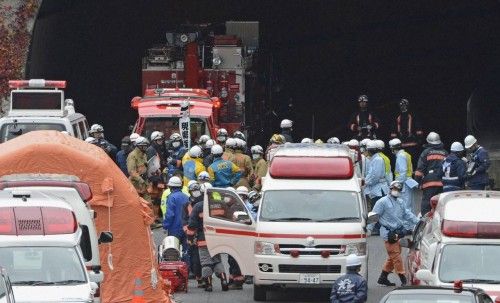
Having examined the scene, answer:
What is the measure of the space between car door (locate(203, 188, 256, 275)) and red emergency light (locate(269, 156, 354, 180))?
0.79 metres

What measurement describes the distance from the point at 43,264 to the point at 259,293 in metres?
6.40

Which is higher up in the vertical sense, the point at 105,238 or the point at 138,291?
the point at 105,238

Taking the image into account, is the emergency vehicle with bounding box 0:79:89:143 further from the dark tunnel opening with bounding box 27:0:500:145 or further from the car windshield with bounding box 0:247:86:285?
the dark tunnel opening with bounding box 27:0:500:145

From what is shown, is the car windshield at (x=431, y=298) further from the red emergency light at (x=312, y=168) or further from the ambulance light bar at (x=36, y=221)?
the red emergency light at (x=312, y=168)

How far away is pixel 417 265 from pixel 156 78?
18.0 metres

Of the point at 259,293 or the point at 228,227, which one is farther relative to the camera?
the point at 228,227

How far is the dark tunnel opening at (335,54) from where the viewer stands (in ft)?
172

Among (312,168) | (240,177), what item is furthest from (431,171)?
(312,168)

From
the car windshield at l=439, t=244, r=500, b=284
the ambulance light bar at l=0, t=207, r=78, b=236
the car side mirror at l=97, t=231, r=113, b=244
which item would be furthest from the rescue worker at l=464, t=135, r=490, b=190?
the ambulance light bar at l=0, t=207, r=78, b=236

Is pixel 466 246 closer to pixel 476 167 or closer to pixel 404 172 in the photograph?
pixel 476 167

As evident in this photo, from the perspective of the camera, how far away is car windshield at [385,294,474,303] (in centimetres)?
1739

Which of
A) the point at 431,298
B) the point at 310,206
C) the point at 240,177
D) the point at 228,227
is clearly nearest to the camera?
the point at 431,298

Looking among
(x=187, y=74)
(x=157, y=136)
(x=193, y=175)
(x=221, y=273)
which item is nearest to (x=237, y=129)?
(x=187, y=74)

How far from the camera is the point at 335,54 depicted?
54.9 m
